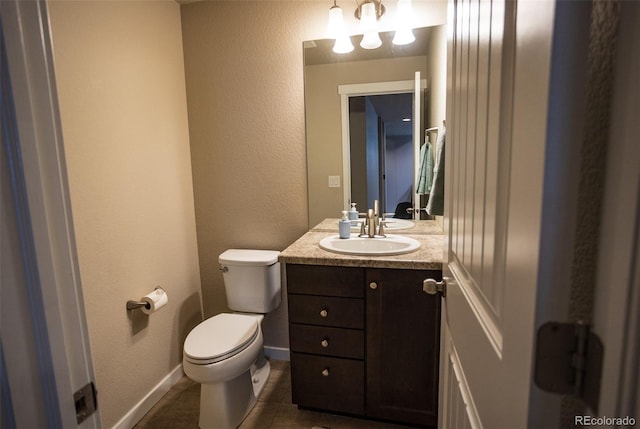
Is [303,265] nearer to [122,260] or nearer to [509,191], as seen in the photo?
[122,260]

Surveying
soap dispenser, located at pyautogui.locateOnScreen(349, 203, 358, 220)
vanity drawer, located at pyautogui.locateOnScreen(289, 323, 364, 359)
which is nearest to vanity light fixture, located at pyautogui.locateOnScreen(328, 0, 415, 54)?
soap dispenser, located at pyautogui.locateOnScreen(349, 203, 358, 220)

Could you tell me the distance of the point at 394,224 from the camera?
207 cm

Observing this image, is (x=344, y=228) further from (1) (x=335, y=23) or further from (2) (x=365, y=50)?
(1) (x=335, y=23)

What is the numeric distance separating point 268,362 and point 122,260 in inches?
45.8

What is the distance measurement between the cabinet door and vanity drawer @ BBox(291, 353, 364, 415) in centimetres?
8

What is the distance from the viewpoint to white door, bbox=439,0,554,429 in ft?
1.40

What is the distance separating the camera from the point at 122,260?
5.65ft

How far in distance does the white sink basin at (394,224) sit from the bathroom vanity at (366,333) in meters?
0.33

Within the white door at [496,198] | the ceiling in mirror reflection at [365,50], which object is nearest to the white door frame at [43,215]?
the white door at [496,198]

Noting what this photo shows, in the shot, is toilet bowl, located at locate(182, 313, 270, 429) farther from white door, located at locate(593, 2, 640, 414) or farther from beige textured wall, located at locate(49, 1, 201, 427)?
white door, located at locate(593, 2, 640, 414)

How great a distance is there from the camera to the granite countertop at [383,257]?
1.52 metres

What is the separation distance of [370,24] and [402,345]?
5.56 feet

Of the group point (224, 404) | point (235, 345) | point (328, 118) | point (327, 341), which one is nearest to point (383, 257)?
point (327, 341)

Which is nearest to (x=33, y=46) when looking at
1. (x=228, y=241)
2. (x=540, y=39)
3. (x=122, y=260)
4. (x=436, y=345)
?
(x=540, y=39)
